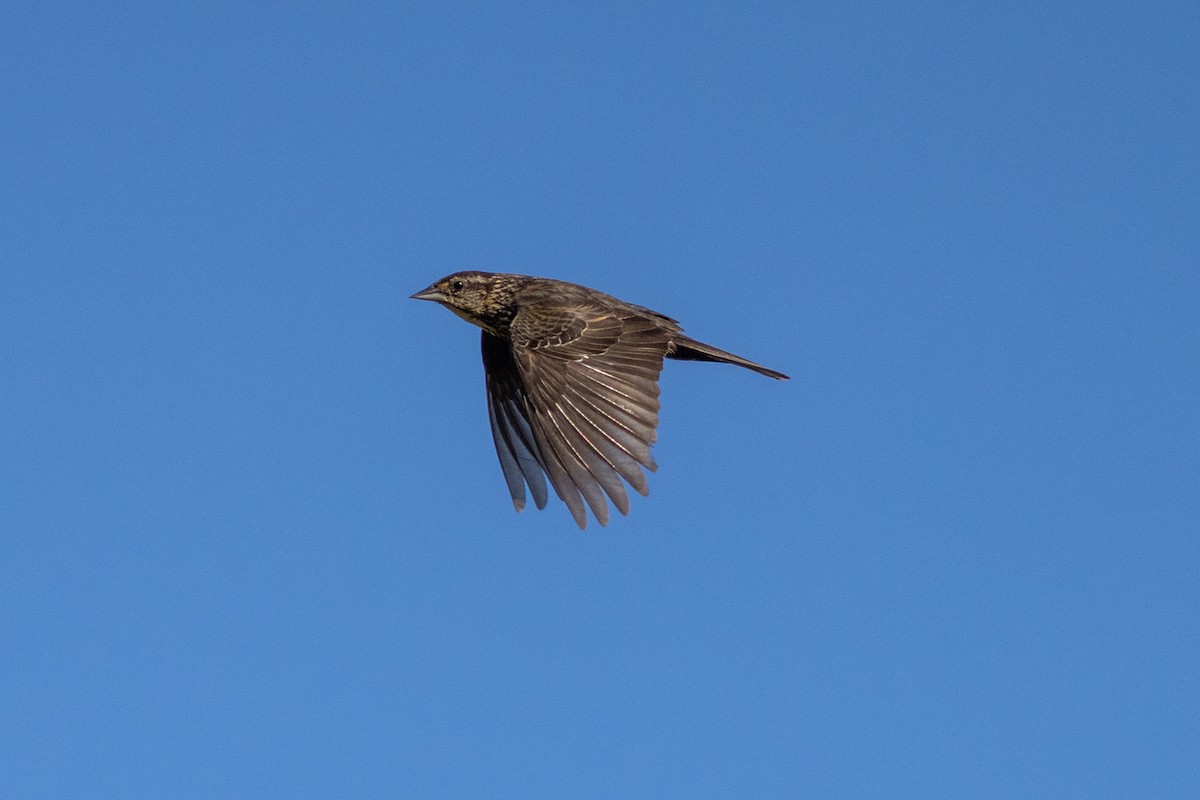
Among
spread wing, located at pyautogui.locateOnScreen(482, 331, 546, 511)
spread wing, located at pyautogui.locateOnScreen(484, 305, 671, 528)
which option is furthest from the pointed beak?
spread wing, located at pyautogui.locateOnScreen(484, 305, 671, 528)

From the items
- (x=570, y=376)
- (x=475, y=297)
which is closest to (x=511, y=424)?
(x=475, y=297)

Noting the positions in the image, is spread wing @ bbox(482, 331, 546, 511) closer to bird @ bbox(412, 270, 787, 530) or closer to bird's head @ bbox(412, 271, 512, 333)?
bird @ bbox(412, 270, 787, 530)

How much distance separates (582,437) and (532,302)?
189 cm

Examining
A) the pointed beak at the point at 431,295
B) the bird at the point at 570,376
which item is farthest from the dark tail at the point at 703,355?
the pointed beak at the point at 431,295

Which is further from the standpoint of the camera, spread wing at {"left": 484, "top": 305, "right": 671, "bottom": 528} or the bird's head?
the bird's head

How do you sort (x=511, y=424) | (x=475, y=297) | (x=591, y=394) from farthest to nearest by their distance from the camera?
(x=511, y=424) → (x=475, y=297) → (x=591, y=394)

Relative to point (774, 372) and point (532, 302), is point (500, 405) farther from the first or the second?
point (774, 372)

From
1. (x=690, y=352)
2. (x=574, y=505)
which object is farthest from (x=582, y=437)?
(x=690, y=352)

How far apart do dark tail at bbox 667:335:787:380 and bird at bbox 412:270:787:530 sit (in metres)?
0.01

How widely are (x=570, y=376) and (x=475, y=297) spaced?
1981 millimetres

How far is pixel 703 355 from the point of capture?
12.3 meters

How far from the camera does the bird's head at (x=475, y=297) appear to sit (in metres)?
12.8

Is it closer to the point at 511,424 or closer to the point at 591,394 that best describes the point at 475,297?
the point at 511,424

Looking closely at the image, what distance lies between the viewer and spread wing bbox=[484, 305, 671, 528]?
34.4 ft
